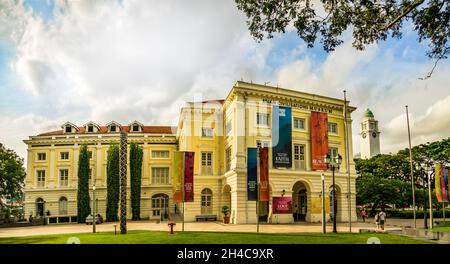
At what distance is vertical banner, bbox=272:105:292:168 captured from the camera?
1679 centimetres

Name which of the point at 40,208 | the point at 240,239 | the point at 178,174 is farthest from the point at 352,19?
the point at 40,208

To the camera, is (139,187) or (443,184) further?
(139,187)

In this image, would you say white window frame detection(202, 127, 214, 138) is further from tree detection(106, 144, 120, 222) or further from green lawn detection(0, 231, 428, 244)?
green lawn detection(0, 231, 428, 244)

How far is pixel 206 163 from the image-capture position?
22484mm

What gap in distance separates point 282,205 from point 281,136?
3.84 m

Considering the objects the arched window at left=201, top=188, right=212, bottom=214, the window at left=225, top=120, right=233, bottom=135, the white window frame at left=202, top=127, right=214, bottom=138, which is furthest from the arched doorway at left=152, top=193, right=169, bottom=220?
the window at left=225, top=120, right=233, bottom=135

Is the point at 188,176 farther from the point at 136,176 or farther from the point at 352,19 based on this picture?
A: the point at 136,176

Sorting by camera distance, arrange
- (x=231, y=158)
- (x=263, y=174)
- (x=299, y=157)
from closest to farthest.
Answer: (x=263, y=174) < (x=299, y=157) < (x=231, y=158)

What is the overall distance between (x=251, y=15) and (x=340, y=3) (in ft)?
4.92

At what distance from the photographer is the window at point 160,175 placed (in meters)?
27.5

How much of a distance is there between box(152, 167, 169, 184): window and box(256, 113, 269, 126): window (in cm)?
1179
